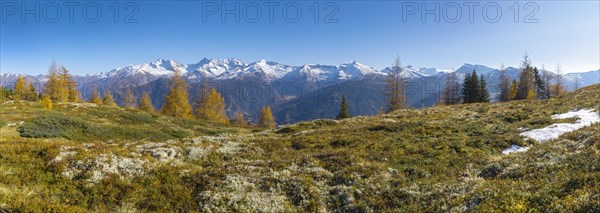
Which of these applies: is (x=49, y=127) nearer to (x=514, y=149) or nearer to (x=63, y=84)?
(x=514, y=149)

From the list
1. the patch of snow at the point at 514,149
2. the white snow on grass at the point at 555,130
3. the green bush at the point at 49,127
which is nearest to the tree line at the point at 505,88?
the white snow on grass at the point at 555,130

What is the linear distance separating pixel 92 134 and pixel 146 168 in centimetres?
2537

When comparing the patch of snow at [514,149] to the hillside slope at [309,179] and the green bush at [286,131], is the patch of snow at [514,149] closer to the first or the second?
the hillside slope at [309,179]

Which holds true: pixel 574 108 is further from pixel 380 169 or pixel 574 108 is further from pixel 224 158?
pixel 224 158

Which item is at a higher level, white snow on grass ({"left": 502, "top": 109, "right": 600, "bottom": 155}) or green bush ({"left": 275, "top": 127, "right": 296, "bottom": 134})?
white snow on grass ({"left": 502, "top": 109, "right": 600, "bottom": 155})

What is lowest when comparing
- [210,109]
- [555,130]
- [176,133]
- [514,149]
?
[176,133]

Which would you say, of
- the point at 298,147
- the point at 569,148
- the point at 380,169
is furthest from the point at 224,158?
the point at 569,148

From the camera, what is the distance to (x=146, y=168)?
12.8 m

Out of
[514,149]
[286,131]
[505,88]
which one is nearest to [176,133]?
[286,131]

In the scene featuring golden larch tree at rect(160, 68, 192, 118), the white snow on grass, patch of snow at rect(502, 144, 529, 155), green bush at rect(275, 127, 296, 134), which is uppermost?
golden larch tree at rect(160, 68, 192, 118)

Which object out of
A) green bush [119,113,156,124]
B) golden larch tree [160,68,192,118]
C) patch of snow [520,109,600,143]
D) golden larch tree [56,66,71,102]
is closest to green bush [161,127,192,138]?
green bush [119,113,156,124]

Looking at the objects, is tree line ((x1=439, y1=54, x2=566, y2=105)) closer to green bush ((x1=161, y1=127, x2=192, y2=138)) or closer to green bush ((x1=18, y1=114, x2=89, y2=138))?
green bush ((x1=161, y1=127, x2=192, y2=138))

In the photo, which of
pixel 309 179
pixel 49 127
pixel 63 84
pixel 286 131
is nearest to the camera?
pixel 309 179

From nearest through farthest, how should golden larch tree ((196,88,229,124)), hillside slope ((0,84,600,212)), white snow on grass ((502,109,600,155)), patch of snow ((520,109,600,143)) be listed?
hillside slope ((0,84,600,212)), white snow on grass ((502,109,600,155)), patch of snow ((520,109,600,143)), golden larch tree ((196,88,229,124))
